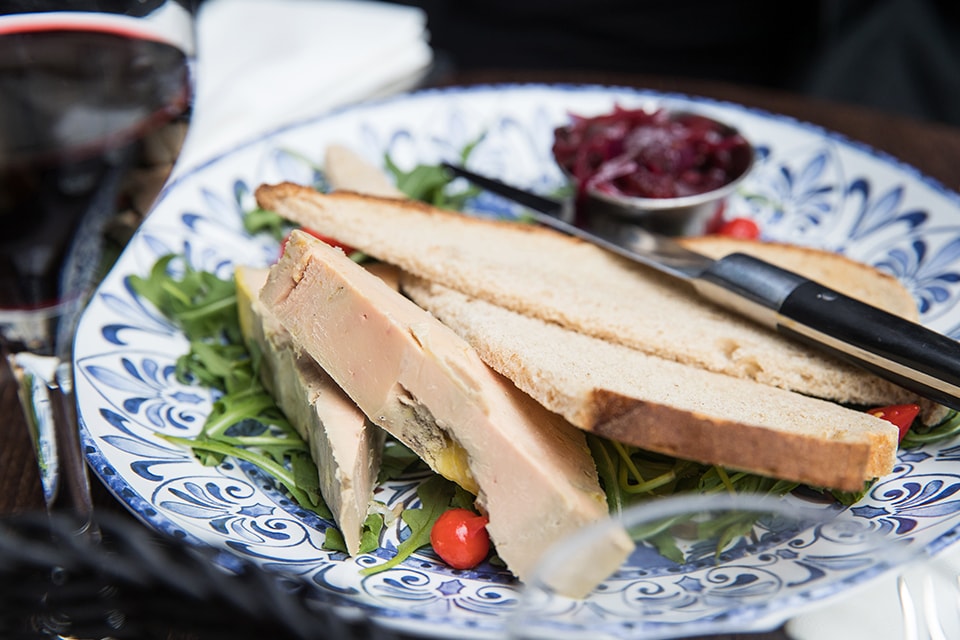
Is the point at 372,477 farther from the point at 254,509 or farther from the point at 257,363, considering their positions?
the point at 257,363

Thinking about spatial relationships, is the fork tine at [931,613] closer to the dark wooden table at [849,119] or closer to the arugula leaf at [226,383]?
the arugula leaf at [226,383]

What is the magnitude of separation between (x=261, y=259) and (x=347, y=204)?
1.82ft

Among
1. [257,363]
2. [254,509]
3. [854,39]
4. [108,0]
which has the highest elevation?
[854,39]

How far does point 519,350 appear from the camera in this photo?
177cm

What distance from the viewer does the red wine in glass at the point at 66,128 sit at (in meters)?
1.66

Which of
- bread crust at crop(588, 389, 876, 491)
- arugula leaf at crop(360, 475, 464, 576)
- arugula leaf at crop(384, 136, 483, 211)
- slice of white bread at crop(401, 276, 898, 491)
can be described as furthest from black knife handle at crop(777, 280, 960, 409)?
arugula leaf at crop(384, 136, 483, 211)

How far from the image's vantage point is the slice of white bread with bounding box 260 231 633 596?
158 cm

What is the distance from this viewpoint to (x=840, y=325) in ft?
6.14

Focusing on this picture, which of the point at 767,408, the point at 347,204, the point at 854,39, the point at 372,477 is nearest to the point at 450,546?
the point at 372,477

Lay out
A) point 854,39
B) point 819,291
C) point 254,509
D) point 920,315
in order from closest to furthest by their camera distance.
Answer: point 254,509 → point 819,291 → point 920,315 → point 854,39

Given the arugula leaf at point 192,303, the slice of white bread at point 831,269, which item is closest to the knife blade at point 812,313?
the slice of white bread at point 831,269

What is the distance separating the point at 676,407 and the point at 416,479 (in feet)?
2.18

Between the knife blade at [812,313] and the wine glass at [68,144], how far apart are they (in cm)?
120

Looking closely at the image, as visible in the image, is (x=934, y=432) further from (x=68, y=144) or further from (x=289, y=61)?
(x=289, y=61)
